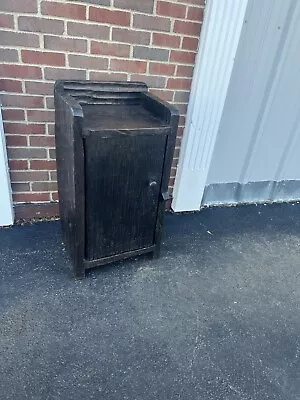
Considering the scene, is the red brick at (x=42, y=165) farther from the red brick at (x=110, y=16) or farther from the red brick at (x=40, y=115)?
the red brick at (x=110, y=16)

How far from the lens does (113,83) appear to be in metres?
1.52

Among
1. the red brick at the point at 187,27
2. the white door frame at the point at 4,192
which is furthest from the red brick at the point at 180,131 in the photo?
the white door frame at the point at 4,192

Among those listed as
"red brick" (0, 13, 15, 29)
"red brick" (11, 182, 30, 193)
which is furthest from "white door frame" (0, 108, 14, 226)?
"red brick" (0, 13, 15, 29)

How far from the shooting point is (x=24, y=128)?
1.55 m

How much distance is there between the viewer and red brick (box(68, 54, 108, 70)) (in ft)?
4.83

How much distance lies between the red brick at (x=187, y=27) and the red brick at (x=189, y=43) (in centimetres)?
2

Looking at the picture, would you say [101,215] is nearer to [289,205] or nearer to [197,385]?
[197,385]

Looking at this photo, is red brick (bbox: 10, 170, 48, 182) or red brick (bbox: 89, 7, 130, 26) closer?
red brick (bbox: 89, 7, 130, 26)

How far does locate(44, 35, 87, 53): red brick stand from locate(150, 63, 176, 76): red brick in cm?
36

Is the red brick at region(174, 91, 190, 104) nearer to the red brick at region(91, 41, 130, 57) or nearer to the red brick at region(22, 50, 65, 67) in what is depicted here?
the red brick at region(91, 41, 130, 57)

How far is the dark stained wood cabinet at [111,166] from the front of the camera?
120cm

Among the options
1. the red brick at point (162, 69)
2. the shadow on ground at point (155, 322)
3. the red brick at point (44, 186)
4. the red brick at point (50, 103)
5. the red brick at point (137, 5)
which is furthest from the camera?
the red brick at point (44, 186)

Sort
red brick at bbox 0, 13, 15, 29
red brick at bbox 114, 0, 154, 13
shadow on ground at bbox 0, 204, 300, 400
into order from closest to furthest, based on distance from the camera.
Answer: shadow on ground at bbox 0, 204, 300, 400 < red brick at bbox 0, 13, 15, 29 < red brick at bbox 114, 0, 154, 13

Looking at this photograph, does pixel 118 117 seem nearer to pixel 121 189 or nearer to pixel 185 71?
pixel 121 189
